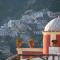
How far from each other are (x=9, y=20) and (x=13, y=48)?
361 cm

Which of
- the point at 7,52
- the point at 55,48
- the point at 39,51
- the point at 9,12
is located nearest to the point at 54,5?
the point at 9,12

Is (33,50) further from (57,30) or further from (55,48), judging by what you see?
(55,48)

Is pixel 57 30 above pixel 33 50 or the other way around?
above

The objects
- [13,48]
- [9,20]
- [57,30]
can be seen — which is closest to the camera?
[57,30]

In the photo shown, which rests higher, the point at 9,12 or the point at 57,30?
the point at 9,12

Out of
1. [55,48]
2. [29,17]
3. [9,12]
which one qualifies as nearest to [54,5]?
[29,17]

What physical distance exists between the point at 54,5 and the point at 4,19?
18.4 ft

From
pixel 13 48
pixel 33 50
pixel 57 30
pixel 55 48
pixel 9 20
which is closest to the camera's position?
pixel 55 48

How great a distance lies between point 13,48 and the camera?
27.2 m

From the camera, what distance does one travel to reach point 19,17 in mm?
29578

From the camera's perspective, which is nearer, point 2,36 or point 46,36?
point 46,36

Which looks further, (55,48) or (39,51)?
(39,51)

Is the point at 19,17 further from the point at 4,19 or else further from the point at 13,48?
the point at 13,48

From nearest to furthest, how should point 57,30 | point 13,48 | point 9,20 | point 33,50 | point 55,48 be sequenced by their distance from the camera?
point 55,48, point 57,30, point 33,50, point 13,48, point 9,20
